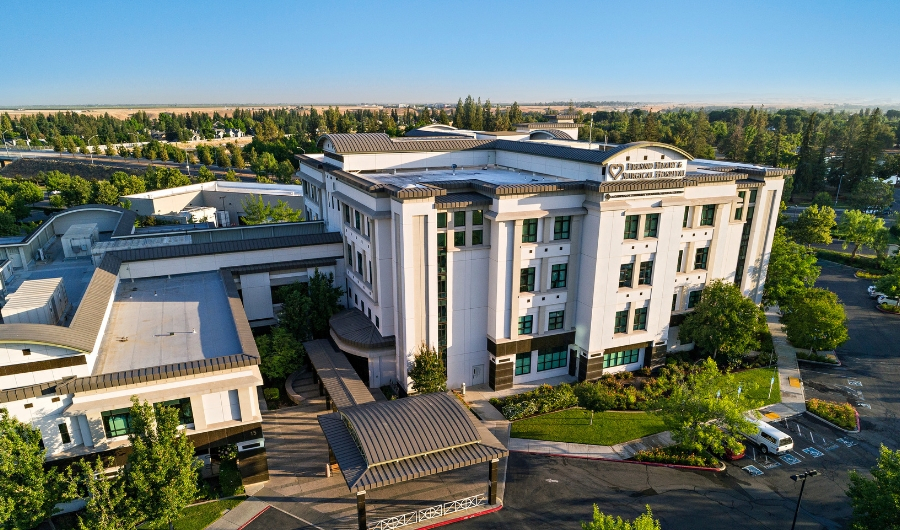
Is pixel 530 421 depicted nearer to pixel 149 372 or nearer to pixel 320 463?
pixel 320 463

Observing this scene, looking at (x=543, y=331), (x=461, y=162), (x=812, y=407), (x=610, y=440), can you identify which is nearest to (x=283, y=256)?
(x=461, y=162)

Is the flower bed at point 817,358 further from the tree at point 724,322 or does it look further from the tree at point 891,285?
the tree at point 891,285

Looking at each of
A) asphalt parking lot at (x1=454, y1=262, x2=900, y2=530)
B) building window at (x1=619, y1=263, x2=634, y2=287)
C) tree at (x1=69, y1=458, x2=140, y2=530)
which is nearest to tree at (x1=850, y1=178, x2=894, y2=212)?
asphalt parking lot at (x1=454, y1=262, x2=900, y2=530)

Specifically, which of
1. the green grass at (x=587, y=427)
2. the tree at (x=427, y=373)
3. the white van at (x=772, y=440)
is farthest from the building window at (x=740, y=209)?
the tree at (x=427, y=373)

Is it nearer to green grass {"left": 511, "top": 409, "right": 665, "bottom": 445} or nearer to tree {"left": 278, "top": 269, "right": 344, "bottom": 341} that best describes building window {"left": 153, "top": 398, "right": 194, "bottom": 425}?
tree {"left": 278, "top": 269, "right": 344, "bottom": 341}

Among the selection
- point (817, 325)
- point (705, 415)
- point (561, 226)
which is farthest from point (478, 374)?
point (817, 325)

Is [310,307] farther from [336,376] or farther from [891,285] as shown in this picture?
[891,285]
